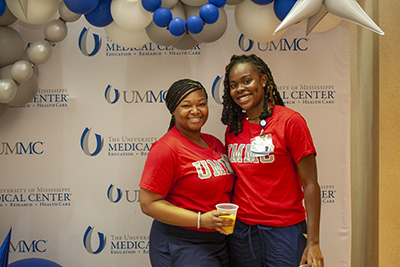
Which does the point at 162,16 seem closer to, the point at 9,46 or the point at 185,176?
the point at 185,176

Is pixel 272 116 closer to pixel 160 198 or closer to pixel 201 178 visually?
pixel 201 178

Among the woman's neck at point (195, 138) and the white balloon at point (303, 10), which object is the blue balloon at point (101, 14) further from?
the white balloon at point (303, 10)

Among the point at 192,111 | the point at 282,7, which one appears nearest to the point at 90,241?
the point at 192,111

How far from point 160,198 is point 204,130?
98 centimetres

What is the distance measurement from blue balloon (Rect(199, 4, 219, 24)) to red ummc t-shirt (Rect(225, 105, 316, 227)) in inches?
26.9

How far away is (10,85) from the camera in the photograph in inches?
81.4

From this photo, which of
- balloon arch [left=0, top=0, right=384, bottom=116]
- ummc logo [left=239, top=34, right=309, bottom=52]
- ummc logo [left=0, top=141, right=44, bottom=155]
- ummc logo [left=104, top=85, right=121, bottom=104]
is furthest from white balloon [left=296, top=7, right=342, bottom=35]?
ummc logo [left=0, top=141, right=44, bottom=155]

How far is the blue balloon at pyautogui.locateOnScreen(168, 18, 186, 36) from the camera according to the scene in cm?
193

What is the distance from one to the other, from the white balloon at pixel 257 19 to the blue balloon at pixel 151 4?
0.60m

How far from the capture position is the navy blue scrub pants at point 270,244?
73.1 inches

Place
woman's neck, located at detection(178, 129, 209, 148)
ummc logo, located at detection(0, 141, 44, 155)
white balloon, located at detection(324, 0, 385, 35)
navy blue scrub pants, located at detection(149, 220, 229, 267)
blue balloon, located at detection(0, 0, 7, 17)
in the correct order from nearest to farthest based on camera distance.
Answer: white balloon, located at detection(324, 0, 385, 35) < navy blue scrub pants, located at detection(149, 220, 229, 267) < blue balloon, located at detection(0, 0, 7, 17) < woman's neck, located at detection(178, 129, 209, 148) < ummc logo, located at detection(0, 141, 44, 155)

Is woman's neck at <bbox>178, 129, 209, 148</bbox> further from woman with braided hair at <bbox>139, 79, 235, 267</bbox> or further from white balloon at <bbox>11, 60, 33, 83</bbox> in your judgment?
white balloon at <bbox>11, 60, 33, 83</bbox>

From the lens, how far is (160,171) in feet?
6.07

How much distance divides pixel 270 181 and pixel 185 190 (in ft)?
1.65
